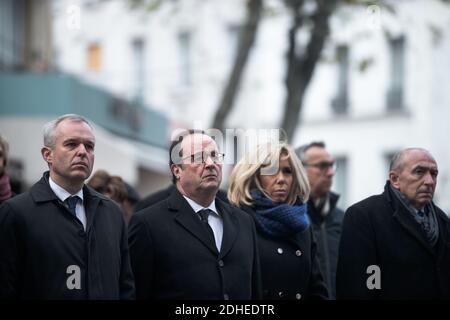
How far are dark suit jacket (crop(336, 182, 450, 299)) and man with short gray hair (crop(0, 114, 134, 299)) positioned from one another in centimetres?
156

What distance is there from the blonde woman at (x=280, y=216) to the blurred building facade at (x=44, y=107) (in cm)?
1345

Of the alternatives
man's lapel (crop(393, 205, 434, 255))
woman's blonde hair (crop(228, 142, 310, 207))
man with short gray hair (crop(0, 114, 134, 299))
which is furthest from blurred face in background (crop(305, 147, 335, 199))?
man with short gray hair (crop(0, 114, 134, 299))

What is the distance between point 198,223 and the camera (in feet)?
25.5

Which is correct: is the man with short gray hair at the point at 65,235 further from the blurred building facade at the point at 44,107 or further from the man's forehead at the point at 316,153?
the blurred building facade at the point at 44,107

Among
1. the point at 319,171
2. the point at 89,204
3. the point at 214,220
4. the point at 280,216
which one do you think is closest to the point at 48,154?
the point at 89,204

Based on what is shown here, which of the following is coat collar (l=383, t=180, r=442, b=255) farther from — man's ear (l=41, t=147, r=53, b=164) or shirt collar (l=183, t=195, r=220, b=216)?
man's ear (l=41, t=147, r=53, b=164)

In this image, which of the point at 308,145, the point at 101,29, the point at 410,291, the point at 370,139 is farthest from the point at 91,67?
the point at 410,291

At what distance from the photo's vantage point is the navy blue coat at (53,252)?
7160 mm

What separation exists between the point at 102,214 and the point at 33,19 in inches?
763

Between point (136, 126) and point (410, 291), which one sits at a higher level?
point (136, 126)

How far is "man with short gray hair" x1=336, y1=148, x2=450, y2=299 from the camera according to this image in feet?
26.8

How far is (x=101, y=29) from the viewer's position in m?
44.9

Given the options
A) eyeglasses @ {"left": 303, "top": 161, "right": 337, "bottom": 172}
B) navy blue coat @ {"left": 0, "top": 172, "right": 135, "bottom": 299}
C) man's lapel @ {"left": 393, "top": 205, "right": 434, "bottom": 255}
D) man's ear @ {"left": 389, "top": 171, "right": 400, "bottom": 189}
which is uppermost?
eyeglasses @ {"left": 303, "top": 161, "right": 337, "bottom": 172}
